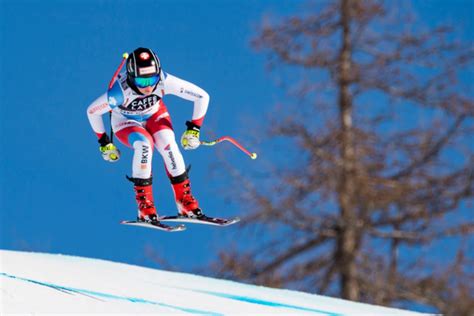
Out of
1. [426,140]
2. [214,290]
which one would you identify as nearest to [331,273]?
[426,140]

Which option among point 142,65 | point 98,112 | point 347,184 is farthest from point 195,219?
point 347,184

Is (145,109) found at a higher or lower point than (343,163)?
lower

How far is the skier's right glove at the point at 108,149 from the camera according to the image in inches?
229

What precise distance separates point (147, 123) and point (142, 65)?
0.67 meters

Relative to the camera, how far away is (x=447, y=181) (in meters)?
15.7

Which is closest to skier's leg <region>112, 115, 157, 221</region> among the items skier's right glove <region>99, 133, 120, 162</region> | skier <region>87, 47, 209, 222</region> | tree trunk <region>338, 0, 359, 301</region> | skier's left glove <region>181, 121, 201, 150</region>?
skier <region>87, 47, 209, 222</region>

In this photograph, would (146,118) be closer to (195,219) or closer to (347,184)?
(195,219)

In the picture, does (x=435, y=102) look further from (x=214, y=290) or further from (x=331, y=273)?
(x=214, y=290)

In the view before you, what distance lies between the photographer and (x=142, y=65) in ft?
18.2

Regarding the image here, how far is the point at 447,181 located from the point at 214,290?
7861mm

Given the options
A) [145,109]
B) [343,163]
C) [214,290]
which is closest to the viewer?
[145,109]

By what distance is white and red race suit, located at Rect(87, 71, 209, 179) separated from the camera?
5.84 metres

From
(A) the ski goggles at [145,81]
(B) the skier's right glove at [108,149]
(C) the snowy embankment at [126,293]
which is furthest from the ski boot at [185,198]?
(C) the snowy embankment at [126,293]

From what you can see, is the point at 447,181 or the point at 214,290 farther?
the point at 447,181
